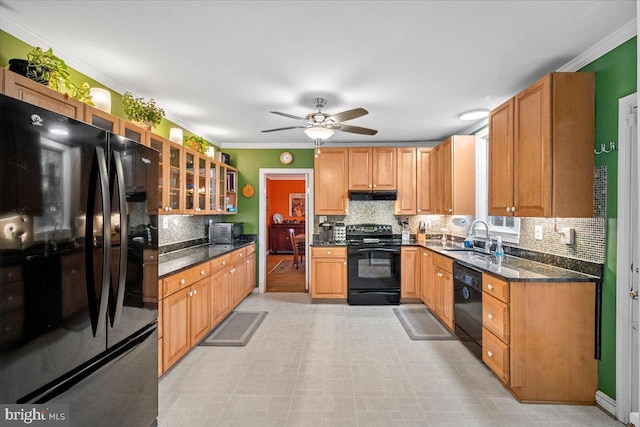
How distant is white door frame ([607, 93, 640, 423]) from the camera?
1.91 meters

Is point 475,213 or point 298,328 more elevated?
point 475,213

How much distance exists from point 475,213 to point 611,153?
1893 millimetres

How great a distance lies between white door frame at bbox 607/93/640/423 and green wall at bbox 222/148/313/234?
153 inches

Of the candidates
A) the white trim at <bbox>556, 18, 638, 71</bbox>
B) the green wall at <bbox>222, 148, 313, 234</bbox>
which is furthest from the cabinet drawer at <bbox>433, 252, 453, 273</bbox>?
the green wall at <bbox>222, 148, 313, 234</bbox>

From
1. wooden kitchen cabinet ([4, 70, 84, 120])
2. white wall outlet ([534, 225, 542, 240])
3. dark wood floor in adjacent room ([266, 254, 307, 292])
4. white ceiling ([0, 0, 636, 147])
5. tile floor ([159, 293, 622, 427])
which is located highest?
white ceiling ([0, 0, 636, 147])

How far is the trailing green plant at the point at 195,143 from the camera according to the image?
361cm

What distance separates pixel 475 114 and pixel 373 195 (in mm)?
1760

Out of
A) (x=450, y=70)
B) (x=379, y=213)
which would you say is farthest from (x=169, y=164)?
(x=379, y=213)

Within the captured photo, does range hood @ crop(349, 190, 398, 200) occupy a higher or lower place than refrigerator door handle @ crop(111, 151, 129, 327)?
higher

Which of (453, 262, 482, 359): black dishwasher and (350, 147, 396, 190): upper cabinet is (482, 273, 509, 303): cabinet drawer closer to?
(453, 262, 482, 359): black dishwasher

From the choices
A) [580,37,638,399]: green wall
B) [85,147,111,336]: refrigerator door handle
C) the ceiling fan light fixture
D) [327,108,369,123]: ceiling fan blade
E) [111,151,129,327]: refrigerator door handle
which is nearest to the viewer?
[85,147,111,336]: refrigerator door handle

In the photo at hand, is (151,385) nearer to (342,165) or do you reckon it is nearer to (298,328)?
(298,328)

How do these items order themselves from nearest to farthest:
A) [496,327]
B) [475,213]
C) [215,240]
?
[496,327] < [475,213] < [215,240]

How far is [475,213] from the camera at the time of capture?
387cm
